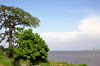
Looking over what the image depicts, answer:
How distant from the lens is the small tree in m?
30.4

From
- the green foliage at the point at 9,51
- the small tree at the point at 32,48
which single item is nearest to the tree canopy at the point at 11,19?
the green foliage at the point at 9,51

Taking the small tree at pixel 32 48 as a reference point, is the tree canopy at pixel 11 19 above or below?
above

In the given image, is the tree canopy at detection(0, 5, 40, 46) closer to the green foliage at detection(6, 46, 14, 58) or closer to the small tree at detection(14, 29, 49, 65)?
the green foliage at detection(6, 46, 14, 58)

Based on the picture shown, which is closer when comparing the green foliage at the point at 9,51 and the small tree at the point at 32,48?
the small tree at the point at 32,48

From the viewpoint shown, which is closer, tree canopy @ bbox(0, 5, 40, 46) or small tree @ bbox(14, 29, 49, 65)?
small tree @ bbox(14, 29, 49, 65)

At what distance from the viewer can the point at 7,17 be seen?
51.6 metres

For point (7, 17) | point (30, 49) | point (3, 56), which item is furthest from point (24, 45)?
point (7, 17)

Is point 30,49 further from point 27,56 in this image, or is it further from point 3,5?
point 3,5

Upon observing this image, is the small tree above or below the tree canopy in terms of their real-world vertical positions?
below

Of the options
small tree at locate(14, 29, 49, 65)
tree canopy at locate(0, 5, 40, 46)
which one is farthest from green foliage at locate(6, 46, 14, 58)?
small tree at locate(14, 29, 49, 65)

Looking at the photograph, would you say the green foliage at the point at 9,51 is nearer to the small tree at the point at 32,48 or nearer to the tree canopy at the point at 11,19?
the tree canopy at the point at 11,19

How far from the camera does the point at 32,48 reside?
3047 cm

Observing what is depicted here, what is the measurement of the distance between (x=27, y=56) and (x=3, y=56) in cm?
2143

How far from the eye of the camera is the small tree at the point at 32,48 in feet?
99.9
